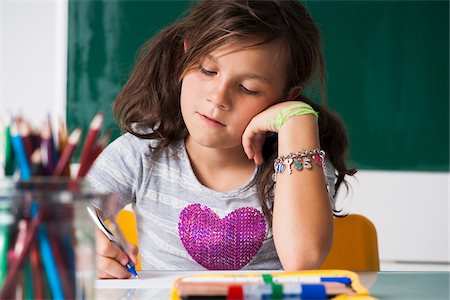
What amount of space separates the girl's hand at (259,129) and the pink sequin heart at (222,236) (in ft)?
0.36

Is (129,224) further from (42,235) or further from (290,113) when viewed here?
(42,235)

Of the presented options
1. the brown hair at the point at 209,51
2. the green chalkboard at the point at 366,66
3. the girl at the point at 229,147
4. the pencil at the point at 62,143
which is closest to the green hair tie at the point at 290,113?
the girl at the point at 229,147

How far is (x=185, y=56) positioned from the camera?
4.07 feet

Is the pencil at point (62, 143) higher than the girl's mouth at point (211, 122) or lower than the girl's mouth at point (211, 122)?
lower

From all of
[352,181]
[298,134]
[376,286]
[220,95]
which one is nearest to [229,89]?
[220,95]

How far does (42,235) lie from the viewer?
1.64ft

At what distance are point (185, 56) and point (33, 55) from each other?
1998mm

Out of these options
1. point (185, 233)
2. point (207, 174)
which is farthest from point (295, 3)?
point (185, 233)

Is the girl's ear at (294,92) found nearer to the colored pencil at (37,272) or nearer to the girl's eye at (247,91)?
the girl's eye at (247,91)

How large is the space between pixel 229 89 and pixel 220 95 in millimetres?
18

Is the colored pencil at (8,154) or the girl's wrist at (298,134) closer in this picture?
the colored pencil at (8,154)

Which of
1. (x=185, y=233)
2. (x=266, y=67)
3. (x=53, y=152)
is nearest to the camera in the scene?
(x=53, y=152)

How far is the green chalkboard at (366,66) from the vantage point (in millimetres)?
3047

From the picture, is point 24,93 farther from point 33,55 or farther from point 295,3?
point 295,3
